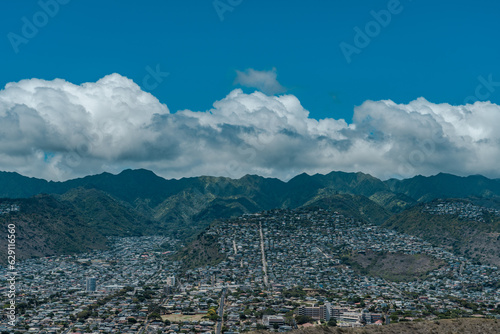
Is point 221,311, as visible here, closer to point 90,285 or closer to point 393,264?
point 90,285

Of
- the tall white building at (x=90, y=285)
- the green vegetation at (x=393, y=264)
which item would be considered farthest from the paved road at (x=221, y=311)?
the green vegetation at (x=393, y=264)

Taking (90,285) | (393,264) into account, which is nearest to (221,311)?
(90,285)

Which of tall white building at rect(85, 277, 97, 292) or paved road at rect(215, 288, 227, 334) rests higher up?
tall white building at rect(85, 277, 97, 292)

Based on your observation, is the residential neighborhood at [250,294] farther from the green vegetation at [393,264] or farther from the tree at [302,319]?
the green vegetation at [393,264]

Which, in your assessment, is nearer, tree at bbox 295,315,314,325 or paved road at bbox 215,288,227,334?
paved road at bbox 215,288,227,334

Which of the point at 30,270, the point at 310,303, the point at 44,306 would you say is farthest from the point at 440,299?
the point at 30,270

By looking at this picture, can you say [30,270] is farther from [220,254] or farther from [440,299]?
[440,299]

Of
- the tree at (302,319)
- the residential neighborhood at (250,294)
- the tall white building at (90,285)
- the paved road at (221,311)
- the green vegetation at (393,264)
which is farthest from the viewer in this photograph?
the green vegetation at (393,264)

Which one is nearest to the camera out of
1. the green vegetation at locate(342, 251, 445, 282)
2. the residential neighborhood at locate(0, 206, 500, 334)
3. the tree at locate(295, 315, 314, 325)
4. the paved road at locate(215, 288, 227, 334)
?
the paved road at locate(215, 288, 227, 334)

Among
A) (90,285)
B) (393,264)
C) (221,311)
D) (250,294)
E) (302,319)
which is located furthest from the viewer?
(393,264)

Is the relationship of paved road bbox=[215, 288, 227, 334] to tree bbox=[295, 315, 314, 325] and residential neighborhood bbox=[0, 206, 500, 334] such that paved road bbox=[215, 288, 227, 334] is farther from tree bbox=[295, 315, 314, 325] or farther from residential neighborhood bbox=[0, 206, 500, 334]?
tree bbox=[295, 315, 314, 325]

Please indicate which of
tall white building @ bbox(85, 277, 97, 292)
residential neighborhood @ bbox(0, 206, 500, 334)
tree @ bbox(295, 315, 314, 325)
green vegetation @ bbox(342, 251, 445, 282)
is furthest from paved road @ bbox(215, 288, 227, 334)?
green vegetation @ bbox(342, 251, 445, 282)

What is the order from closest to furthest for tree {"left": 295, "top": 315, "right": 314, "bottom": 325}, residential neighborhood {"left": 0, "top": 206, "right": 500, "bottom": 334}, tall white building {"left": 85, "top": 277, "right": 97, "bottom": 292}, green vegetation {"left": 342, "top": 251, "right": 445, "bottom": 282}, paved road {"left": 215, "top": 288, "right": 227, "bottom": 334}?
paved road {"left": 215, "top": 288, "right": 227, "bottom": 334} < tree {"left": 295, "top": 315, "right": 314, "bottom": 325} < residential neighborhood {"left": 0, "top": 206, "right": 500, "bottom": 334} < tall white building {"left": 85, "top": 277, "right": 97, "bottom": 292} < green vegetation {"left": 342, "top": 251, "right": 445, "bottom": 282}
